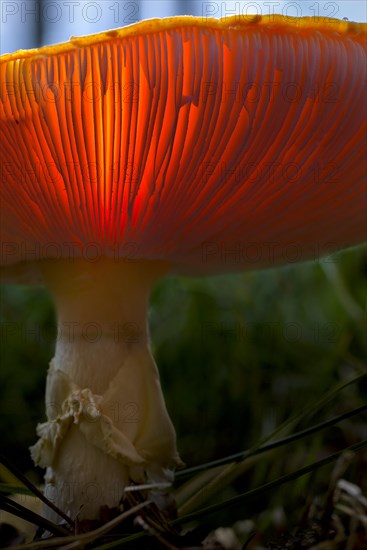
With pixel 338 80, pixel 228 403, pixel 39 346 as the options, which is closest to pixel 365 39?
pixel 338 80

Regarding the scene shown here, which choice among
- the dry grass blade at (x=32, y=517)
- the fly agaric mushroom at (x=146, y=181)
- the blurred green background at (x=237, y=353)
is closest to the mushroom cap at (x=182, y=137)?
the fly agaric mushroom at (x=146, y=181)

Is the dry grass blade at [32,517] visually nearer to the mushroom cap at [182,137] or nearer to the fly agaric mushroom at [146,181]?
the fly agaric mushroom at [146,181]

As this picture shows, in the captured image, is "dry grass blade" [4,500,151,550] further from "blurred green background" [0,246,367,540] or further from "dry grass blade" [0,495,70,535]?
"blurred green background" [0,246,367,540]

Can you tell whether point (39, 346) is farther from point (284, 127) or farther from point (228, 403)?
point (284, 127)

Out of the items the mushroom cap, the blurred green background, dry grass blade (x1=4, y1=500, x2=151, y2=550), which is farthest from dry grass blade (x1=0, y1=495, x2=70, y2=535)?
the blurred green background

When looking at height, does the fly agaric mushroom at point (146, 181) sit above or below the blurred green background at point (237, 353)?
above

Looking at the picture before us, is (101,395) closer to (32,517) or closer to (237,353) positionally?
(32,517)

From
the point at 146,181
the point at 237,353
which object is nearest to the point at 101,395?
the point at 146,181
